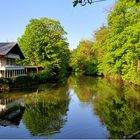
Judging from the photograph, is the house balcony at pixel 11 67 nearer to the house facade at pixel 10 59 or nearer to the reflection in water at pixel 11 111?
the house facade at pixel 10 59

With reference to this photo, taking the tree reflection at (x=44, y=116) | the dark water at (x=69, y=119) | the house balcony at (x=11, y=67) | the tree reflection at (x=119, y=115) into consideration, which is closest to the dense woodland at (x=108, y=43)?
the house balcony at (x=11, y=67)

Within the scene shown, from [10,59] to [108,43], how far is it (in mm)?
19875

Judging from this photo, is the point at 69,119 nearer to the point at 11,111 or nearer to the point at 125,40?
the point at 11,111

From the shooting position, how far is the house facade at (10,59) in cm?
5522

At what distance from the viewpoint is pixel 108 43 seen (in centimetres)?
6341

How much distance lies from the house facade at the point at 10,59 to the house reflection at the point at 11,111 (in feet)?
62.5

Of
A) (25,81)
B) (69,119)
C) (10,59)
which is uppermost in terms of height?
(10,59)

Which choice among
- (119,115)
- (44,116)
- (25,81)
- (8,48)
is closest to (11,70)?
(25,81)

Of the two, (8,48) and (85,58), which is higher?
(85,58)

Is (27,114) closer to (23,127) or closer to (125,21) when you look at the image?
(23,127)

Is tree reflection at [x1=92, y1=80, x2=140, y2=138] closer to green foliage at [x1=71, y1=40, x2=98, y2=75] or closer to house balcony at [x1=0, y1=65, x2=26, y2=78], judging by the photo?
house balcony at [x1=0, y1=65, x2=26, y2=78]

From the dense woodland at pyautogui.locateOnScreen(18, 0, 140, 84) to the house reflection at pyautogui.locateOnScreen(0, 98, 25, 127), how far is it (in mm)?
23192

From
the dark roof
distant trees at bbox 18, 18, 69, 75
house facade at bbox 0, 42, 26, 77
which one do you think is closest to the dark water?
house facade at bbox 0, 42, 26, 77

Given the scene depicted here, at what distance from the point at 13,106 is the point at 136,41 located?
2648 centimetres
